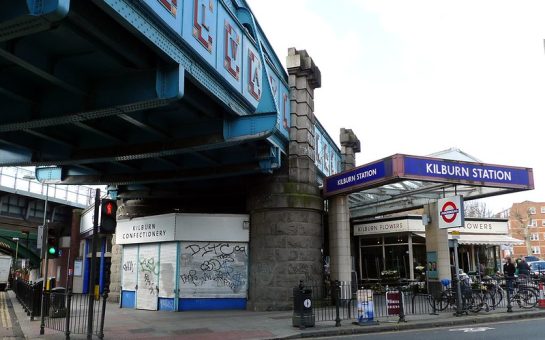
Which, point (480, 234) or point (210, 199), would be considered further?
point (480, 234)

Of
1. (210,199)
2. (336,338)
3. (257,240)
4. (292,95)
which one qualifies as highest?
(292,95)

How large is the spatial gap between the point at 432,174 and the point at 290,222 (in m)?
5.28

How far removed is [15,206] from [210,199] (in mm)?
24009

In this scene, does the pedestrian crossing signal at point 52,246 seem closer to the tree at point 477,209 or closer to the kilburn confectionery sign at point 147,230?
the kilburn confectionery sign at point 147,230

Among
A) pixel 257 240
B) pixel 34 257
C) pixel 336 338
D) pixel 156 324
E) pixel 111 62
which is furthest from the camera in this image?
pixel 34 257

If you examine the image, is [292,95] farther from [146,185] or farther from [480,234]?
[480,234]

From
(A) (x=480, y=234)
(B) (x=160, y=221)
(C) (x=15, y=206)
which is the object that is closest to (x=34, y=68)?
(B) (x=160, y=221)

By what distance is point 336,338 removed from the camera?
11539 millimetres

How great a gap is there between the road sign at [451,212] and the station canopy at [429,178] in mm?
737

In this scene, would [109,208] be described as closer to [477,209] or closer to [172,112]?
[172,112]

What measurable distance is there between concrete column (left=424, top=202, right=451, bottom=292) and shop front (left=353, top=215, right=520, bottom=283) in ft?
22.2

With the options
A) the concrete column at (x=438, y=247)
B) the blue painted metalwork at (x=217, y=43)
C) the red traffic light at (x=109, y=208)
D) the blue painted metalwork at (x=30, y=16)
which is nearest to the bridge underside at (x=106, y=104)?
the blue painted metalwork at (x=30, y=16)

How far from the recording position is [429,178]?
1544cm

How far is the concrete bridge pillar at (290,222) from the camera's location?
17438 mm
